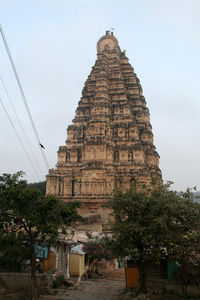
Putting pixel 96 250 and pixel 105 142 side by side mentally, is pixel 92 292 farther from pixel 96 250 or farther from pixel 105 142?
pixel 105 142

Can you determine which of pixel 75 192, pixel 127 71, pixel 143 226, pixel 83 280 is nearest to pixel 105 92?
pixel 127 71

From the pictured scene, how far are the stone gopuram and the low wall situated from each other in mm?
19323

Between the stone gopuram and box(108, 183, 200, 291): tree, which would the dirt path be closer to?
box(108, 183, 200, 291): tree

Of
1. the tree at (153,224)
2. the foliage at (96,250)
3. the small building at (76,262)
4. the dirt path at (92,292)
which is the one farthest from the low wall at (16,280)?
the foliage at (96,250)

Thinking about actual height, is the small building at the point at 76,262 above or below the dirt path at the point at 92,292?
above

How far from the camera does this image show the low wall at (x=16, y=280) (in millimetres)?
15055

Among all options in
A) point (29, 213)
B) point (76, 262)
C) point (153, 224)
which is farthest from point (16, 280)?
point (153, 224)

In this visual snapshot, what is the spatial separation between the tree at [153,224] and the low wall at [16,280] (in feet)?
18.0

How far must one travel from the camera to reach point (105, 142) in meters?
40.7

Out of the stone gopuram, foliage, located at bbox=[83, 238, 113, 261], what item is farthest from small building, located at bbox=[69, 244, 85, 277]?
the stone gopuram

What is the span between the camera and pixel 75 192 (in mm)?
40562

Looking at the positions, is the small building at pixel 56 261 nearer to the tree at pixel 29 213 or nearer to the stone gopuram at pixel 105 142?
the tree at pixel 29 213

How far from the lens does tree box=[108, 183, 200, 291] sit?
13.1 metres

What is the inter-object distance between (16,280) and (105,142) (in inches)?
1075
